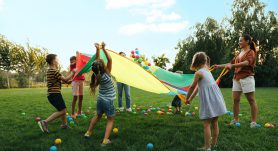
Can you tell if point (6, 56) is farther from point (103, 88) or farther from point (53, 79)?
point (103, 88)

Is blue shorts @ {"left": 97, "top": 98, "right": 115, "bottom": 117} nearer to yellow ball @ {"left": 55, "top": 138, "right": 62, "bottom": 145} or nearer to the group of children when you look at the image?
the group of children

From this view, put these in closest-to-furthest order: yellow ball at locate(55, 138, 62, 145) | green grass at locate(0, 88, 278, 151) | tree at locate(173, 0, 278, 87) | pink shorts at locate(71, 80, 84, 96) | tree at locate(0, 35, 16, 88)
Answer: green grass at locate(0, 88, 278, 151), yellow ball at locate(55, 138, 62, 145), pink shorts at locate(71, 80, 84, 96), tree at locate(173, 0, 278, 87), tree at locate(0, 35, 16, 88)

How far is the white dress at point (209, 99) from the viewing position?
2842 mm

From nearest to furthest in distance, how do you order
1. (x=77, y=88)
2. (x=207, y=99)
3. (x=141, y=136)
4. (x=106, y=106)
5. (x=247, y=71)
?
(x=207, y=99)
(x=106, y=106)
(x=141, y=136)
(x=247, y=71)
(x=77, y=88)

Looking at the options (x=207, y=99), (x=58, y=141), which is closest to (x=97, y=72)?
(x=58, y=141)

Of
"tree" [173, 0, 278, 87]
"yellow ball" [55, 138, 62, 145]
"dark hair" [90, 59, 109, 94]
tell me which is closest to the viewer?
"yellow ball" [55, 138, 62, 145]

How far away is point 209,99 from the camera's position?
9.40 ft

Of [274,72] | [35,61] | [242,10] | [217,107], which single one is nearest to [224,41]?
[242,10]

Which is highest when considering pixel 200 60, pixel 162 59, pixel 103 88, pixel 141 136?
pixel 162 59

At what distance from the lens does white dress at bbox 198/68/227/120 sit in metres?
2.84

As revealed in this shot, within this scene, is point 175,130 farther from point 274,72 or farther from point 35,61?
point 35,61

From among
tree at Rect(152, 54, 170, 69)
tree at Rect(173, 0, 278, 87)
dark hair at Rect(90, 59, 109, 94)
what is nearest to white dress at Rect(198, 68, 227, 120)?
dark hair at Rect(90, 59, 109, 94)

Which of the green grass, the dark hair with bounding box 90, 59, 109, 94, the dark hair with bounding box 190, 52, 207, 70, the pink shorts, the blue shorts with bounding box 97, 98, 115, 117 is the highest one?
the dark hair with bounding box 190, 52, 207, 70

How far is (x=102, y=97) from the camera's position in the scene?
3.38m
